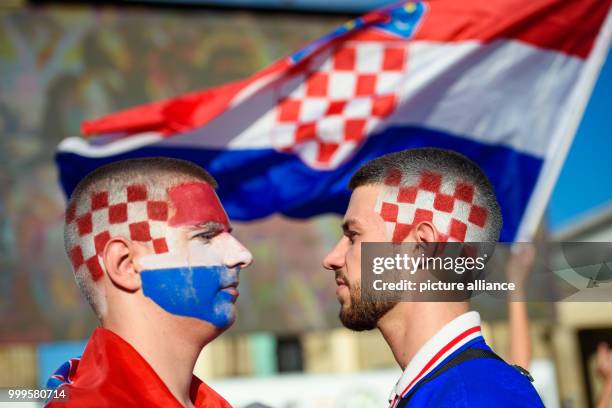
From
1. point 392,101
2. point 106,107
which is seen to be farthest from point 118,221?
point 106,107

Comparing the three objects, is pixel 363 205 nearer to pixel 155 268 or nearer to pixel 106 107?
pixel 155 268

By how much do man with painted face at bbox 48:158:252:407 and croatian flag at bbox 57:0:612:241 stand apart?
10.3 feet

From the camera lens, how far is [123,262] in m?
2.57

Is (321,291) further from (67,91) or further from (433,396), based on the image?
(433,396)

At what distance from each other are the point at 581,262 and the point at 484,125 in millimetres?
2955

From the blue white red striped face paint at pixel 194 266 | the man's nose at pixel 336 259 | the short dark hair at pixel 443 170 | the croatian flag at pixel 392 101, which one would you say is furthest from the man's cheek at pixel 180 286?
the croatian flag at pixel 392 101

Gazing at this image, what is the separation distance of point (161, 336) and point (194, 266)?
23 cm

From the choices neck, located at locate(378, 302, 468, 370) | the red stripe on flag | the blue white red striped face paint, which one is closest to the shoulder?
neck, located at locate(378, 302, 468, 370)

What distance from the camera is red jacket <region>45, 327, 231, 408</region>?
7.46ft

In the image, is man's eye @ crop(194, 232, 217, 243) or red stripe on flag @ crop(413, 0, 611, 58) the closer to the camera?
man's eye @ crop(194, 232, 217, 243)

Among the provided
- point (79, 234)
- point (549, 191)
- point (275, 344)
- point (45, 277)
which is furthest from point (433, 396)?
point (275, 344)

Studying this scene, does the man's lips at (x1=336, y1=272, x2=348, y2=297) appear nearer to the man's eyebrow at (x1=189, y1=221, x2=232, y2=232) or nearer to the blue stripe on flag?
the man's eyebrow at (x1=189, y1=221, x2=232, y2=232)

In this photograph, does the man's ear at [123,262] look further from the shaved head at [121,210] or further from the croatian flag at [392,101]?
the croatian flag at [392,101]

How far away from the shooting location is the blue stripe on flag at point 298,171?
220 inches
